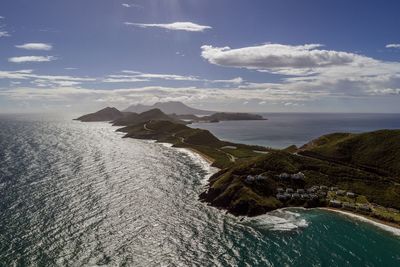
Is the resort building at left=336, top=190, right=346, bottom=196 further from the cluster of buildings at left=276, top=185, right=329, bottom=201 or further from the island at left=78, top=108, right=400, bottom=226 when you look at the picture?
the cluster of buildings at left=276, top=185, right=329, bottom=201

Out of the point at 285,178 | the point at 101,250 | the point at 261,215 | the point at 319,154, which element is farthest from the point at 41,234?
the point at 319,154

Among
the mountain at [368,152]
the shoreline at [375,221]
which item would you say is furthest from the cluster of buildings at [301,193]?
the mountain at [368,152]

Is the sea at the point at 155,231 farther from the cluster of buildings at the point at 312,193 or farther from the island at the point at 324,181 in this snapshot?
the cluster of buildings at the point at 312,193

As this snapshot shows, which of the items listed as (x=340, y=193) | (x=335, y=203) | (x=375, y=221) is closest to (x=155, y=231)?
(x=335, y=203)

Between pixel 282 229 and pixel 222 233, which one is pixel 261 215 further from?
pixel 222 233

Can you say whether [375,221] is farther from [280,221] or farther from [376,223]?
[280,221]

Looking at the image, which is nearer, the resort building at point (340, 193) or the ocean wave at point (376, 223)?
the ocean wave at point (376, 223)

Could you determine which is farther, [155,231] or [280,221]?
[280,221]

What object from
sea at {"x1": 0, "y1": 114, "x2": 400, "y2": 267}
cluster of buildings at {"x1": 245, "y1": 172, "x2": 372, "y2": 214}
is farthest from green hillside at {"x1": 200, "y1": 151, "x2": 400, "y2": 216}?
sea at {"x1": 0, "y1": 114, "x2": 400, "y2": 267}
